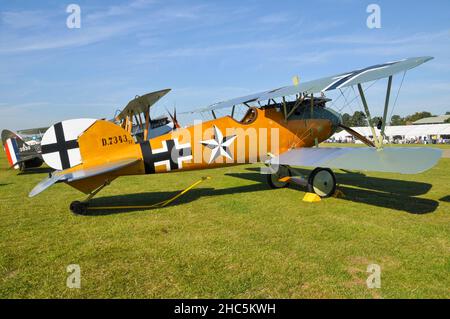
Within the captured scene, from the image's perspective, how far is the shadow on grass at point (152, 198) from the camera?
688cm

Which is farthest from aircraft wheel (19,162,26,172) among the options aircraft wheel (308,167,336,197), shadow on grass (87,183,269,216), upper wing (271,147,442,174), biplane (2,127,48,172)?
aircraft wheel (308,167,336,197)

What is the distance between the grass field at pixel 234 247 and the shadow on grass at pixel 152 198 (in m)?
0.11

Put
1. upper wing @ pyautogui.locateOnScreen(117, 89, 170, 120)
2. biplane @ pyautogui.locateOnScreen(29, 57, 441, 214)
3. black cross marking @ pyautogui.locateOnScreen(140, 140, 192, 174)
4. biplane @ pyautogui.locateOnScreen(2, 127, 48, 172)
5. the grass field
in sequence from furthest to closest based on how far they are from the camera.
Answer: biplane @ pyautogui.locateOnScreen(2, 127, 48, 172), upper wing @ pyautogui.locateOnScreen(117, 89, 170, 120), black cross marking @ pyautogui.locateOnScreen(140, 140, 192, 174), biplane @ pyautogui.locateOnScreen(29, 57, 441, 214), the grass field

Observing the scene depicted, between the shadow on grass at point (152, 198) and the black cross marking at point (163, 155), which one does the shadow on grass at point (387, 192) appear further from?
the black cross marking at point (163, 155)

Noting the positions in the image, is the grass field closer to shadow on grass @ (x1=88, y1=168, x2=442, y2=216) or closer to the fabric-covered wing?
shadow on grass @ (x1=88, y1=168, x2=442, y2=216)

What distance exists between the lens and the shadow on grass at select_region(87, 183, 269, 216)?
271 inches

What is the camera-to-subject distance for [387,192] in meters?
8.33

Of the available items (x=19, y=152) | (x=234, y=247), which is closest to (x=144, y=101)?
(x=234, y=247)

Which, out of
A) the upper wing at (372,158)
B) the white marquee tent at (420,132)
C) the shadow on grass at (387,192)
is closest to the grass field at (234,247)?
the shadow on grass at (387,192)

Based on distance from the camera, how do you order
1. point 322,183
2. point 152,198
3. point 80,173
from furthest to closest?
point 152,198, point 322,183, point 80,173

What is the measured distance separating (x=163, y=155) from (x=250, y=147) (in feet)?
7.64

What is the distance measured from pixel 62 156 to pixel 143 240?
9.56ft

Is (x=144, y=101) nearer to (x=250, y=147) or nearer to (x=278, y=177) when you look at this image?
(x=250, y=147)

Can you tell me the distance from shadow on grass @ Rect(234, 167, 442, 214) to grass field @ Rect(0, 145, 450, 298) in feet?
0.16
